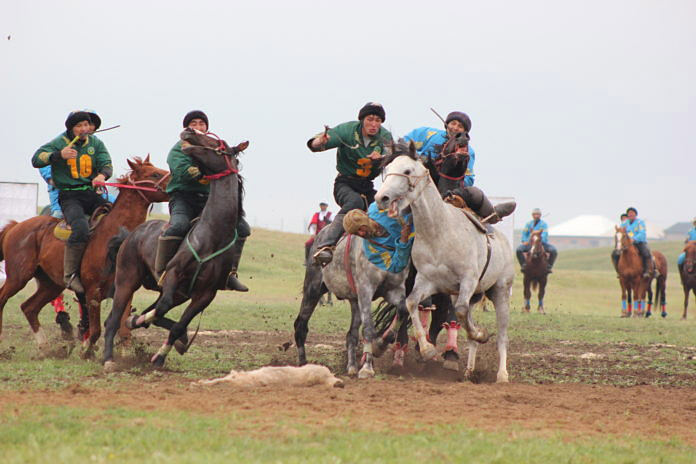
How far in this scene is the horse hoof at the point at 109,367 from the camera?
9797mm

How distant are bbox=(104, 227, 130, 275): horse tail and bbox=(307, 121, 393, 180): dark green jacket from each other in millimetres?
2539

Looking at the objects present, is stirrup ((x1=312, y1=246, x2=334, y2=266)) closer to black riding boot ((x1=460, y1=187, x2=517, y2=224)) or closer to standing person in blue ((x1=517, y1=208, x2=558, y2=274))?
black riding boot ((x1=460, y1=187, x2=517, y2=224))

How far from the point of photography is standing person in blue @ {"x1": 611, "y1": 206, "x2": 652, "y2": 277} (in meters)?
27.7

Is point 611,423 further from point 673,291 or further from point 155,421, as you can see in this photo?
point 673,291

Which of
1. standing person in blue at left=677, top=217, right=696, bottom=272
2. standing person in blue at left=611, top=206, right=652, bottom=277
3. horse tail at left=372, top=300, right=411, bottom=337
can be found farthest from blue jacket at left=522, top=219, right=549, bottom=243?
horse tail at left=372, top=300, right=411, bottom=337

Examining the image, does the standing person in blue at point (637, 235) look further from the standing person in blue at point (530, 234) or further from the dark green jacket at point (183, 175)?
the dark green jacket at point (183, 175)

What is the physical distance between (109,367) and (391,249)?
10.9 ft

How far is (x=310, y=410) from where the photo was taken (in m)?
7.27

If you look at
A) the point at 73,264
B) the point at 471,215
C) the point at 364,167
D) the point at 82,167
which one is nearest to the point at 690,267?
the point at 364,167

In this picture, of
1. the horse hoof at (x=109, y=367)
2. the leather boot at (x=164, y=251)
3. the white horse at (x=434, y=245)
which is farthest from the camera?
the leather boot at (x=164, y=251)

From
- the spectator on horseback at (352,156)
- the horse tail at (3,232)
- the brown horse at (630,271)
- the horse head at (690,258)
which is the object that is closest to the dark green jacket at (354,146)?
the spectator on horseback at (352,156)

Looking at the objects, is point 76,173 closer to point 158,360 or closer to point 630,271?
point 158,360

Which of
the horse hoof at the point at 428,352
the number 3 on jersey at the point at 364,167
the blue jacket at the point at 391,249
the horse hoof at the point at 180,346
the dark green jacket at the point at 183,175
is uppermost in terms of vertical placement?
the number 3 on jersey at the point at 364,167

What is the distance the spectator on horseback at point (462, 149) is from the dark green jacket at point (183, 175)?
2.39 m
